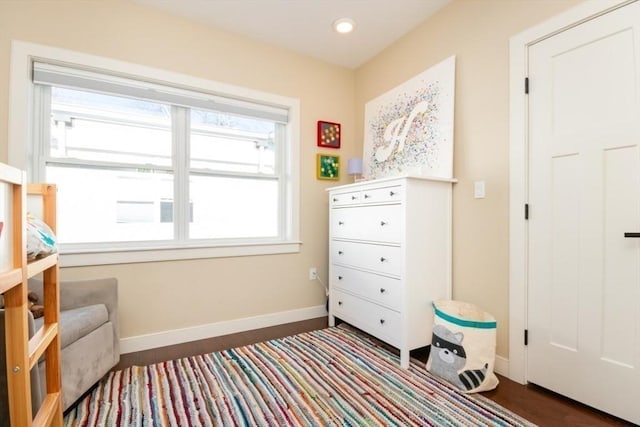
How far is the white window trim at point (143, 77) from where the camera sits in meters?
1.94

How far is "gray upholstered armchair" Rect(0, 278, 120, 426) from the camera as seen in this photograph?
147 cm

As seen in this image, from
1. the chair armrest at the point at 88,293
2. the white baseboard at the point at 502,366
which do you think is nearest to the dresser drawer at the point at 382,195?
the white baseboard at the point at 502,366

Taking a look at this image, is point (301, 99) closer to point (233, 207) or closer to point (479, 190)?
point (233, 207)

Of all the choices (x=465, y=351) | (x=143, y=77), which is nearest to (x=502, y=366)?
(x=465, y=351)

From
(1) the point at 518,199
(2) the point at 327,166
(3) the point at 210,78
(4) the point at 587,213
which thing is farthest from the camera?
(2) the point at 327,166

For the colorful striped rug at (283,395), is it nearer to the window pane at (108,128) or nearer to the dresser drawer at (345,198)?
the dresser drawer at (345,198)

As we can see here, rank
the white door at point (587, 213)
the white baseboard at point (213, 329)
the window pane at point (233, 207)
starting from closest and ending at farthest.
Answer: the white door at point (587, 213) < the white baseboard at point (213, 329) < the window pane at point (233, 207)

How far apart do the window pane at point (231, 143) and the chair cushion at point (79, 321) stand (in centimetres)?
131

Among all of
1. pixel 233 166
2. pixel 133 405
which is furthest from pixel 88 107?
pixel 133 405

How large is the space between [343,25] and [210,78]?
1.20 meters

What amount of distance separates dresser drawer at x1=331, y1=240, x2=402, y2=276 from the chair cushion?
1.71 m

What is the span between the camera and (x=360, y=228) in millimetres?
2398

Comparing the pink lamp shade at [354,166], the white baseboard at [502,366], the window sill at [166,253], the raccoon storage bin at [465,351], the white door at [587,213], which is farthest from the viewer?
the pink lamp shade at [354,166]

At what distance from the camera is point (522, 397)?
5.44 ft
